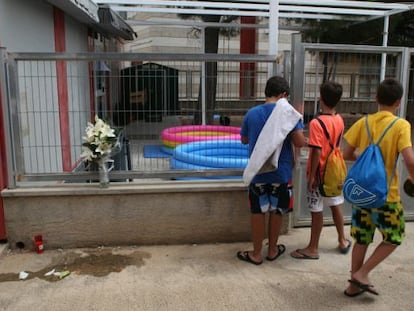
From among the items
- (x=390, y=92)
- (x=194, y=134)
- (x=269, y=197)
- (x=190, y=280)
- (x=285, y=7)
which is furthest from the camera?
(x=285, y=7)

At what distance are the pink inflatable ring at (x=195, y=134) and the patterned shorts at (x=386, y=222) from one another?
2.01 metres

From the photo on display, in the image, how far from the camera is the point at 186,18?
1198 cm

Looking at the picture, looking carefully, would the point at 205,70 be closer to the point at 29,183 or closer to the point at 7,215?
the point at 29,183

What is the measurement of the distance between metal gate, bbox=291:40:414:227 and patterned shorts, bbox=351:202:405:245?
129 cm

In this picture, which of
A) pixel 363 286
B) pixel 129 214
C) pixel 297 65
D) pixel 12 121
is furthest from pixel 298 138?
pixel 12 121

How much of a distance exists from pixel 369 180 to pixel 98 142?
2312 mm

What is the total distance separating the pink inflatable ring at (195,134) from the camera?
468cm

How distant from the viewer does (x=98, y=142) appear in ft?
12.8

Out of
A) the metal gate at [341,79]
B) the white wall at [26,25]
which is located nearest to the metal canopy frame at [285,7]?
the white wall at [26,25]

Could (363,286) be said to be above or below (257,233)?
below

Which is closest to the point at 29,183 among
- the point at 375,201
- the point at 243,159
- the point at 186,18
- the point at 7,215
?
the point at 7,215

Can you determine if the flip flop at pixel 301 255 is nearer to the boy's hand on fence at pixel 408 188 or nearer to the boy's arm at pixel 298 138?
the boy's arm at pixel 298 138

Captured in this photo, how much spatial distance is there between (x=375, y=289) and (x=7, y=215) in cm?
318

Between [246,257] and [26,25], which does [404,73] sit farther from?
[26,25]
